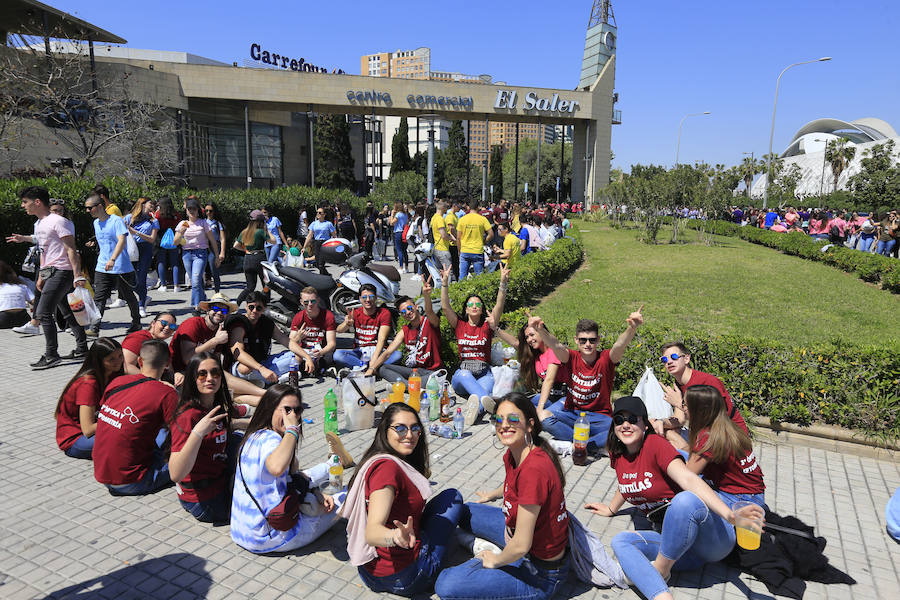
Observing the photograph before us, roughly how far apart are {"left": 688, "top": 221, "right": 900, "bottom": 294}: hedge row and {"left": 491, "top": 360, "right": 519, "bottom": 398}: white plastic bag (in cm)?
1252

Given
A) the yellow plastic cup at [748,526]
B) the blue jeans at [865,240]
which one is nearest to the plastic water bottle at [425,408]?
the yellow plastic cup at [748,526]

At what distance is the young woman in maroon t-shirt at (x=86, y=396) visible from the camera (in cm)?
460

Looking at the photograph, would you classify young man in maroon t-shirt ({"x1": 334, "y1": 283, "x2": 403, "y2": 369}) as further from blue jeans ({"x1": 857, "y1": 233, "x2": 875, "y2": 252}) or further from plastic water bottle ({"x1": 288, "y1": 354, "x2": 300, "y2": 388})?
blue jeans ({"x1": 857, "y1": 233, "x2": 875, "y2": 252})

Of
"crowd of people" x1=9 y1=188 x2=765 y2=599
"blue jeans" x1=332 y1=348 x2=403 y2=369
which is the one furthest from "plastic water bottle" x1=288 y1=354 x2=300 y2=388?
"crowd of people" x1=9 y1=188 x2=765 y2=599

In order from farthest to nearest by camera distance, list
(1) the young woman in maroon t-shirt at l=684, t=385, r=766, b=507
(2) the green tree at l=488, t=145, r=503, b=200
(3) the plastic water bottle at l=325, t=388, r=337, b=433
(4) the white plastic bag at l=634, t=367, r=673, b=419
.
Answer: (2) the green tree at l=488, t=145, r=503, b=200 < (3) the plastic water bottle at l=325, t=388, r=337, b=433 < (4) the white plastic bag at l=634, t=367, r=673, b=419 < (1) the young woman in maroon t-shirt at l=684, t=385, r=766, b=507

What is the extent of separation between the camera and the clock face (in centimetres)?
5257

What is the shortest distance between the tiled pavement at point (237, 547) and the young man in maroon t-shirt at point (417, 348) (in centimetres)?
119

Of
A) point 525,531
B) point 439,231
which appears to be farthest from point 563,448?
point 439,231

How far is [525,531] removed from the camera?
299 cm

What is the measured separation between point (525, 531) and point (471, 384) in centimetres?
352

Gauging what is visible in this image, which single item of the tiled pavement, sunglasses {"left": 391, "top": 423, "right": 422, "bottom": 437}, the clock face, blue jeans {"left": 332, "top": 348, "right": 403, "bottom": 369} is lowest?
the tiled pavement

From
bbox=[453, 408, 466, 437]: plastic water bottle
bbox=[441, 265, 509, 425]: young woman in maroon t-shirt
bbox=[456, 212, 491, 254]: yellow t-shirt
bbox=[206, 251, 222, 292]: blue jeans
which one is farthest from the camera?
bbox=[456, 212, 491, 254]: yellow t-shirt

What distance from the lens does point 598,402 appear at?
5512 mm

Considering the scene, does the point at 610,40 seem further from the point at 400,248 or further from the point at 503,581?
the point at 503,581
